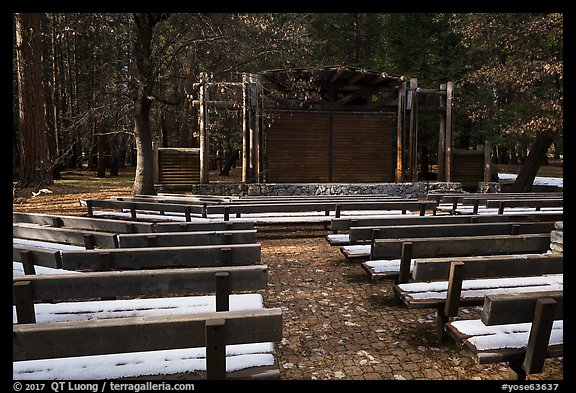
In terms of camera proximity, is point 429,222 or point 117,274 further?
point 429,222

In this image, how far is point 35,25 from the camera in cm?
1673

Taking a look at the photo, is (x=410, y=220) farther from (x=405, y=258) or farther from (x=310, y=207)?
(x=310, y=207)

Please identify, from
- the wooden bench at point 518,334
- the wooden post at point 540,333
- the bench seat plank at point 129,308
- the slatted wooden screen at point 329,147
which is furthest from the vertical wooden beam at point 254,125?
the wooden post at point 540,333

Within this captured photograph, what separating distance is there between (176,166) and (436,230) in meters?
15.3

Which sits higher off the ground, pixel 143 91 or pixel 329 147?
pixel 143 91

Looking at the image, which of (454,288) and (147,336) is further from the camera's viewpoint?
(454,288)

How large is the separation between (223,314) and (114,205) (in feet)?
26.1

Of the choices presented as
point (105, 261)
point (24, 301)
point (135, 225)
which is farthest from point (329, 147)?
point (24, 301)

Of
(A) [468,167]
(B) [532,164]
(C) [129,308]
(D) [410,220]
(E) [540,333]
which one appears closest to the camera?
(E) [540,333]

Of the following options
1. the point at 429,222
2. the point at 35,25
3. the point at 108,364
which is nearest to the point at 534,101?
the point at 429,222

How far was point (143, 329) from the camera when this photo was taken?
7.84 feet

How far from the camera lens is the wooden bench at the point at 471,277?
151 inches

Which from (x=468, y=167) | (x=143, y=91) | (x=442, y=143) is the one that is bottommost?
(x=468, y=167)
